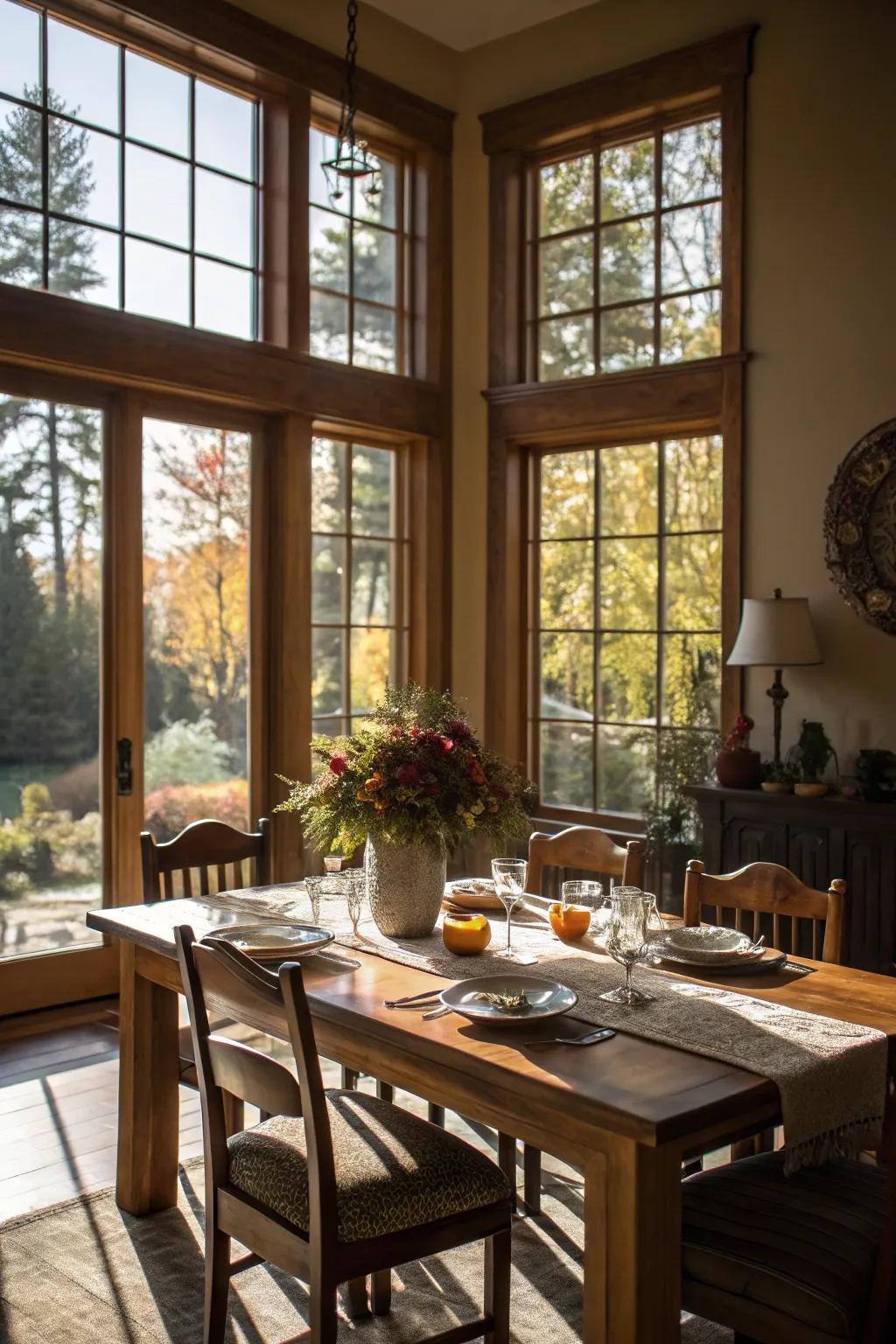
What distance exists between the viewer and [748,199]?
15.7 feet

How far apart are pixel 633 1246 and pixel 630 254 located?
14.3 feet

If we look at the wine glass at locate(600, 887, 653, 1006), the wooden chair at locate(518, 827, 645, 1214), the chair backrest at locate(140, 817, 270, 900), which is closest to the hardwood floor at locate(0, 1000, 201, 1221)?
the chair backrest at locate(140, 817, 270, 900)

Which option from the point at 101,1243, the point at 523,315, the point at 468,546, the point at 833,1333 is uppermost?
the point at 523,315

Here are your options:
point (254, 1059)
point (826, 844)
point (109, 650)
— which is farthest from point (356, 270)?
point (254, 1059)

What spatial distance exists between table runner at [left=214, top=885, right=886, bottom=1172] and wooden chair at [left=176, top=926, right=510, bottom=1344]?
0.32m

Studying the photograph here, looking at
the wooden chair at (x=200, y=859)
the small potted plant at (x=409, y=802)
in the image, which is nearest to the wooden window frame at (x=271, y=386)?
the wooden chair at (x=200, y=859)

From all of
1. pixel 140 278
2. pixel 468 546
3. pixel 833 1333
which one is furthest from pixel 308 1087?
pixel 468 546

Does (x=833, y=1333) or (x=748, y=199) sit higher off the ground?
(x=748, y=199)

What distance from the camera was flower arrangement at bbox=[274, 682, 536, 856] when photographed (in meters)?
2.65

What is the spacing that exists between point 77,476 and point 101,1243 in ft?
8.89

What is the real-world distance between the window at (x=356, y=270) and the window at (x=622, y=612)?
3.09ft

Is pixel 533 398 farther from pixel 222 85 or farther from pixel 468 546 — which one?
pixel 222 85

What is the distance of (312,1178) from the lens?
2008 mm

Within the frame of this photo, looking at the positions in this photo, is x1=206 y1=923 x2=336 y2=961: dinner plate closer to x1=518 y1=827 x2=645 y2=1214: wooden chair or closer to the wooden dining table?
the wooden dining table
